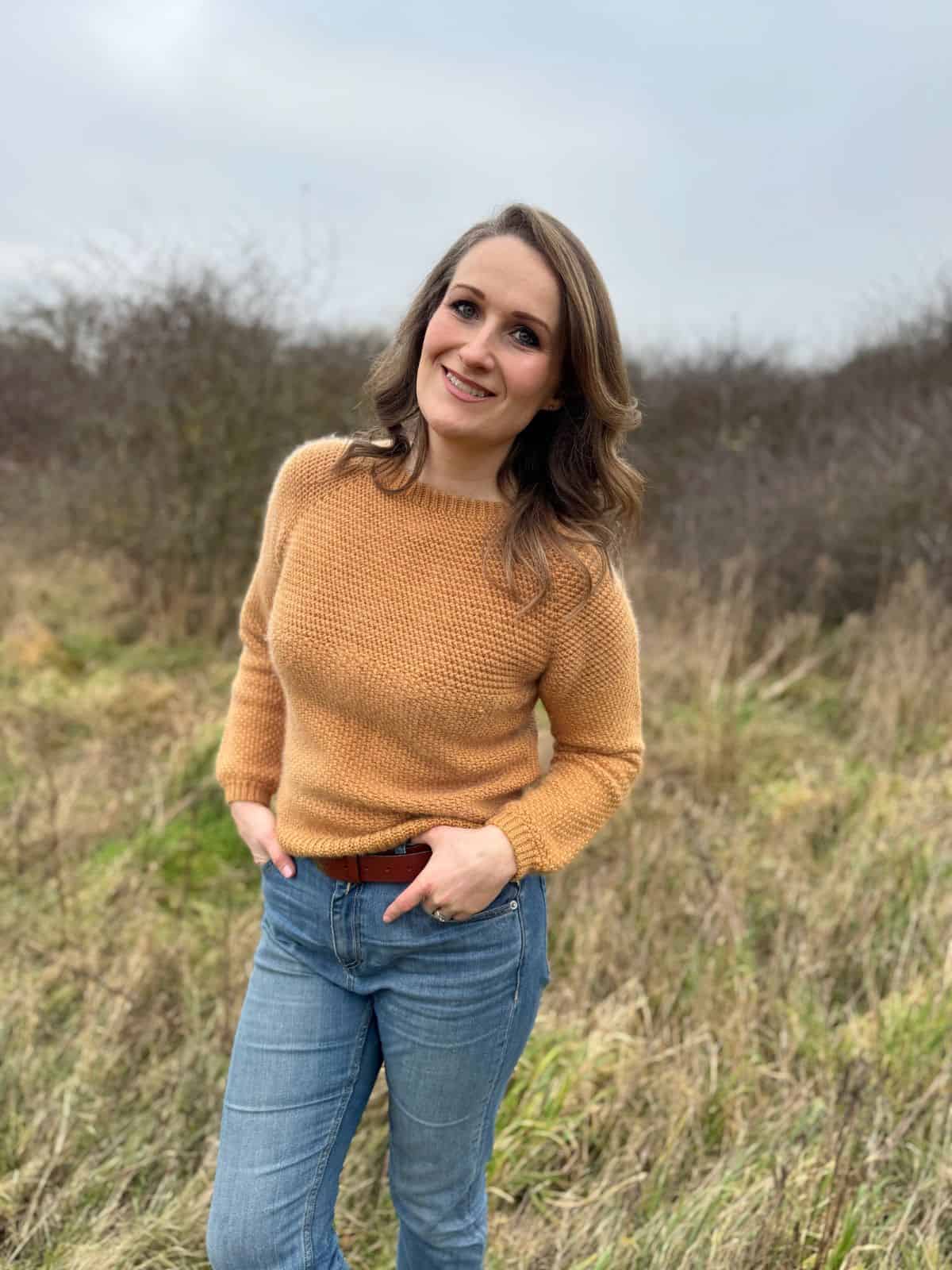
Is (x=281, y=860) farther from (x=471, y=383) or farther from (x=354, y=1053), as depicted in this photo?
(x=471, y=383)

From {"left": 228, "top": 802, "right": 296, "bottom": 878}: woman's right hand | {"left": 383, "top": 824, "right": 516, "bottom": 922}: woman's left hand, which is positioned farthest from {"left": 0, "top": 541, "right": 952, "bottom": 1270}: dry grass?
{"left": 383, "top": 824, "right": 516, "bottom": 922}: woman's left hand

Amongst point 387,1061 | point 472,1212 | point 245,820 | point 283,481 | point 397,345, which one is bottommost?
point 472,1212

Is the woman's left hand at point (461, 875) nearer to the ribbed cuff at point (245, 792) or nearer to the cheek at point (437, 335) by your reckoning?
the ribbed cuff at point (245, 792)

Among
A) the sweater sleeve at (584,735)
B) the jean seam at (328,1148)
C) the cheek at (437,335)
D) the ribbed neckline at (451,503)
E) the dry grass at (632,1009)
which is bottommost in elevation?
the dry grass at (632,1009)

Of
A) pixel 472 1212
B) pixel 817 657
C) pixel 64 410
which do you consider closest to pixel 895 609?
pixel 817 657

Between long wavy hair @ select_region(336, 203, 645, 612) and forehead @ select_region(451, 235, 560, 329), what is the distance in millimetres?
14

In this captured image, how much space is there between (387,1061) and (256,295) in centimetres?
586

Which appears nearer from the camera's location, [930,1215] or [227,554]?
[930,1215]

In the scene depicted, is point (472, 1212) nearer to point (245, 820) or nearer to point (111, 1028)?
point (245, 820)

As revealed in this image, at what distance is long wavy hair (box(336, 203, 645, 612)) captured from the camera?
1.45 meters

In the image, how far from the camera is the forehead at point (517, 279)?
4.69ft

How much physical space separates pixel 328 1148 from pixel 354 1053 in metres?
0.13

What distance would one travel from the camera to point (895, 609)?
5.61 meters

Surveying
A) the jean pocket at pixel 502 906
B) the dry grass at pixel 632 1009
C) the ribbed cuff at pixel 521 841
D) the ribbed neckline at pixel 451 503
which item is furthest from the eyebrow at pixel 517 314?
the dry grass at pixel 632 1009
